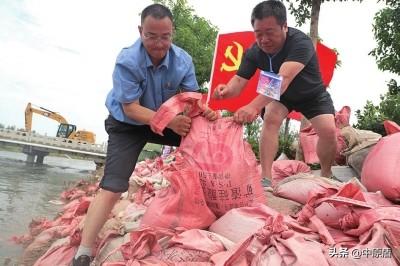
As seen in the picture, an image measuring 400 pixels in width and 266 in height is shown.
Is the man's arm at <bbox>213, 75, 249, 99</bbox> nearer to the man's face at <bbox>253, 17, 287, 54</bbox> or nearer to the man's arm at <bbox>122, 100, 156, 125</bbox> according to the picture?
the man's face at <bbox>253, 17, 287, 54</bbox>

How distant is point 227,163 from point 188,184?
0.73 feet

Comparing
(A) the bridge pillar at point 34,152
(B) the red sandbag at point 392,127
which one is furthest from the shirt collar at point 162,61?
(A) the bridge pillar at point 34,152

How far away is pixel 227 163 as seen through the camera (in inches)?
87.4

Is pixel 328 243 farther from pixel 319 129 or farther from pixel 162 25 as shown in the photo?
pixel 319 129

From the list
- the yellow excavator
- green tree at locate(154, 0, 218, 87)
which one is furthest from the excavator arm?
green tree at locate(154, 0, 218, 87)

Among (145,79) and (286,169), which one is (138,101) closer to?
(145,79)

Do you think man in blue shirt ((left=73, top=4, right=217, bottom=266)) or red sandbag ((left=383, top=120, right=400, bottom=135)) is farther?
red sandbag ((left=383, top=120, right=400, bottom=135))

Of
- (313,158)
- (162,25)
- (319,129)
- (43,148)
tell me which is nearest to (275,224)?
(162,25)

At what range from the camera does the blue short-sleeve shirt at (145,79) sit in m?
2.35

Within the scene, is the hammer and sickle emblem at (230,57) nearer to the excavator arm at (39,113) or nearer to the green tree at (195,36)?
the green tree at (195,36)

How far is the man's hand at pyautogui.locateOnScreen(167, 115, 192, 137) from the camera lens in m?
2.31

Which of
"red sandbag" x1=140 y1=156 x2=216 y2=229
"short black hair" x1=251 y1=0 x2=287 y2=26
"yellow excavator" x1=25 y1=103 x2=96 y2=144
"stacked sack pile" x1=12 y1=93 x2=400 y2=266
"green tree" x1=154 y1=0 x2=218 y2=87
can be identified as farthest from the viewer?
"yellow excavator" x1=25 y1=103 x2=96 y2=144

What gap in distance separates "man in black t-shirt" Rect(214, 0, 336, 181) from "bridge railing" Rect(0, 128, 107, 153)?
2383 centimetres

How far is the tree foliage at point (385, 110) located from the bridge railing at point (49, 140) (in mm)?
18686
